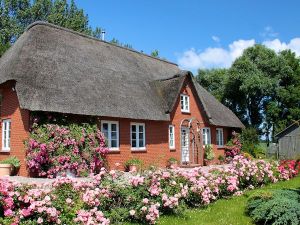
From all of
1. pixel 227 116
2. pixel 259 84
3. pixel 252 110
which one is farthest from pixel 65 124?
pixel 252 110

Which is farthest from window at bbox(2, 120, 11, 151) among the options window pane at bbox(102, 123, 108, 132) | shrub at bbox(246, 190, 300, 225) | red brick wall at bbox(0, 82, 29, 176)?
shrub at bbox(246, 190, 300, 225)

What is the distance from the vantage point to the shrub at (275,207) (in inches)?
316

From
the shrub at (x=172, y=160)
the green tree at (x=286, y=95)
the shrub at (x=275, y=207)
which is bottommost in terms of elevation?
the shrub at (x=275, y=207)

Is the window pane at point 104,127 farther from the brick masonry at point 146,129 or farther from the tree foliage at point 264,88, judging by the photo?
the tree foliage at point 264,88

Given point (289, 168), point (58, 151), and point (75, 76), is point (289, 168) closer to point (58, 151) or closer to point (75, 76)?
point (58, 151)

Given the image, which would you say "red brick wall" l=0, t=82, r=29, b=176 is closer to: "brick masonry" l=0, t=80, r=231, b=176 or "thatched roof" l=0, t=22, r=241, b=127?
"brick masonry" l=0, t=80, r=231, b=176

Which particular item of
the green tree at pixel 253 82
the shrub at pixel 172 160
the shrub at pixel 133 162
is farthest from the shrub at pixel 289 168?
the green tree at pixel 253 82

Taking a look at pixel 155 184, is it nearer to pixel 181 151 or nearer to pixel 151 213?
pixel 151 213

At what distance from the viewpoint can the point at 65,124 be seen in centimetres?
1670

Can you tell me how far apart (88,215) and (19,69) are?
11208mm

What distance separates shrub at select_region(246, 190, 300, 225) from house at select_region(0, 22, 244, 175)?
27.7ft

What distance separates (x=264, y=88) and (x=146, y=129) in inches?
875

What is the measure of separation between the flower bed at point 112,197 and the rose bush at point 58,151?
612 centimetres

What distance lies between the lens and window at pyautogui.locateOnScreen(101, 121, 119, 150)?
19050 millimetres
